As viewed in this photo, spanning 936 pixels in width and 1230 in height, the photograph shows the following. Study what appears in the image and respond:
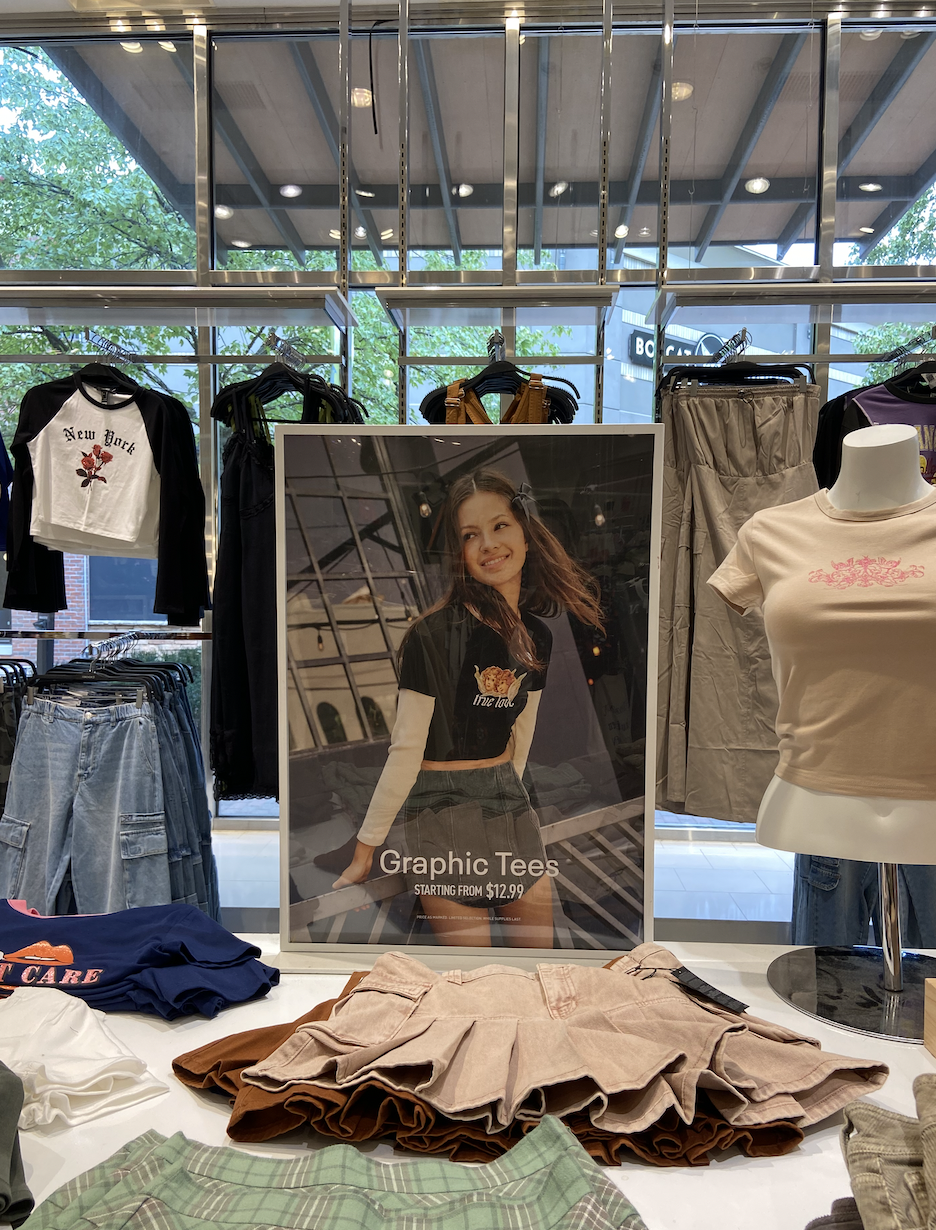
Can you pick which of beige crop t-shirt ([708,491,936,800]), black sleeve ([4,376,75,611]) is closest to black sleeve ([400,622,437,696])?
beige crop t-shirt ([708,491,936,800])

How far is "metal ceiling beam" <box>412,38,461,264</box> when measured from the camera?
3537 mm

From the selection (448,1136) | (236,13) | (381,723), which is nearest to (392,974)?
(448,1136)

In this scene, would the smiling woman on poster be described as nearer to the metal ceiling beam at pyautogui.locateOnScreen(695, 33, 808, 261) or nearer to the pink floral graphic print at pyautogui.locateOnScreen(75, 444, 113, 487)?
the pink floral graphic print at pyautogui.locateOnScreen(75, 444, 113, 487)

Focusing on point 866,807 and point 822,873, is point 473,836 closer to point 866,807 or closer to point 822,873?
point 866,807

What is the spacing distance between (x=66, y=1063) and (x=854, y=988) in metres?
1.35

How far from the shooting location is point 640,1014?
1.19 meters

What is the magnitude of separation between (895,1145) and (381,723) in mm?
1058

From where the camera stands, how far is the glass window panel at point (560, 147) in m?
3.49

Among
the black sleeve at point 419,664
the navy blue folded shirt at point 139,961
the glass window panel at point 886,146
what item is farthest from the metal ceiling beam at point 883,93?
the navy blue folded shirt at point 139,961

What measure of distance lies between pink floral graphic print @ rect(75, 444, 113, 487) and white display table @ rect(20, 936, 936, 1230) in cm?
207

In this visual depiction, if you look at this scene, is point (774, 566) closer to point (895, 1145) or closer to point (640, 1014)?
point (640, 1014)

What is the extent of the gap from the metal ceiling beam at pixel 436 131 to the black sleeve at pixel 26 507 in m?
1.68

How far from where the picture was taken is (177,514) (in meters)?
2.95

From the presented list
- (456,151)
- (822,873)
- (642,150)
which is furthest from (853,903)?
(456,151)
